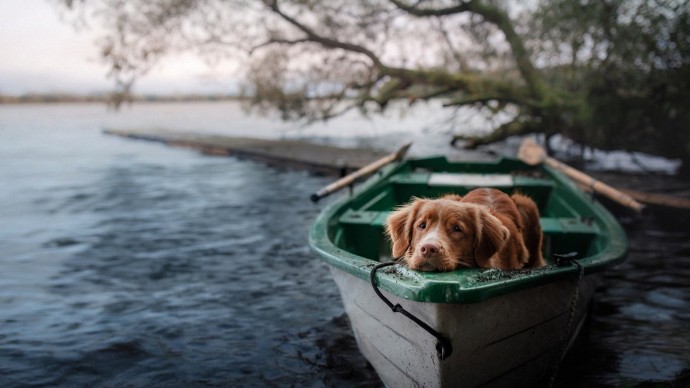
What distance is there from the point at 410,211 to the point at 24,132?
132 ft

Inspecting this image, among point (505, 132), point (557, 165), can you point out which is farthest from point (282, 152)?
point (557, 165)

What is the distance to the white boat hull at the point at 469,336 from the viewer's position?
3367mm

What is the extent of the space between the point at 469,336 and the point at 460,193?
3633 millimetres

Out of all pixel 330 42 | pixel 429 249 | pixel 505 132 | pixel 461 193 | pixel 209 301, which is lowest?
pixel 209 301

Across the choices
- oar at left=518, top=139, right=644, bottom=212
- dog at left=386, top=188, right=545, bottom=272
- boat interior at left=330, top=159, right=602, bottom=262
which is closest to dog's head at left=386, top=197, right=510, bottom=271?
dog at left=386, top=188, right=545, bottom=272

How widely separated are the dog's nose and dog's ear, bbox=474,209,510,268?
0.29 meters

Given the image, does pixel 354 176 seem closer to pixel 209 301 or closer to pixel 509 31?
pixel 209 301

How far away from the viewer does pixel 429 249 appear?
305 centimetres

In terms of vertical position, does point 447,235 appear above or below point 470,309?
above

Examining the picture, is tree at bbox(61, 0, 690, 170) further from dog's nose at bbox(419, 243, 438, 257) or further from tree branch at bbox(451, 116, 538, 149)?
dog's nose at bbox(419, 243, 438, 257)

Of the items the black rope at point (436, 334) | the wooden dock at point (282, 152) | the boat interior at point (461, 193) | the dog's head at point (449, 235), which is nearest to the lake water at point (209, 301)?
the boat interior at point (461, 193)

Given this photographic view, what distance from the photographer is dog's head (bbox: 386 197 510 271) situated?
3.11 m

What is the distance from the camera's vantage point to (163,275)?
799 cm

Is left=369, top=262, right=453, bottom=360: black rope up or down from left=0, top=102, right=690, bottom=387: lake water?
up
